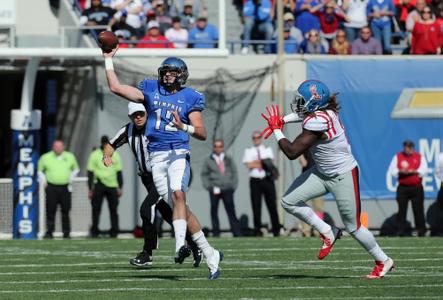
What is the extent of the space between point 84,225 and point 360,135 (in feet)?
15.3

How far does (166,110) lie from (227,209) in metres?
9.57

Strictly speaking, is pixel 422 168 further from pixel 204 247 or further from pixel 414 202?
pixel 204 247

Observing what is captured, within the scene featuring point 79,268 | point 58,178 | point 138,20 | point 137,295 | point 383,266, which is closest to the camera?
point 137,295

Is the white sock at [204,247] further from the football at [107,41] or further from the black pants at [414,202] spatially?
the black pants at [414,202]

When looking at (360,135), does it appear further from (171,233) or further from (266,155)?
(171,233)

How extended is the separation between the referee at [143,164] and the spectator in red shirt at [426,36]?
33.4ft

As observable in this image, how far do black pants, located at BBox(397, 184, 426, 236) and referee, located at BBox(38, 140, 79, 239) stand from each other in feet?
16.6

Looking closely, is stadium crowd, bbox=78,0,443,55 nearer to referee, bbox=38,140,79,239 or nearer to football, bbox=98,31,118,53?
referee, bbox=38,140,79,239

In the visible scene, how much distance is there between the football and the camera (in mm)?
9953

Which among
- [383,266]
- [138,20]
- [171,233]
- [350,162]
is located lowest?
[171,233]

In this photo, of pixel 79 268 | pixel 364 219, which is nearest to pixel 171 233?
pixel 364 219

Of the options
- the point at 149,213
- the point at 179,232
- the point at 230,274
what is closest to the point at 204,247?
the point at 179,232

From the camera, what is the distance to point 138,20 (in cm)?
2038

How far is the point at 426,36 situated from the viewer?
69.0ft
